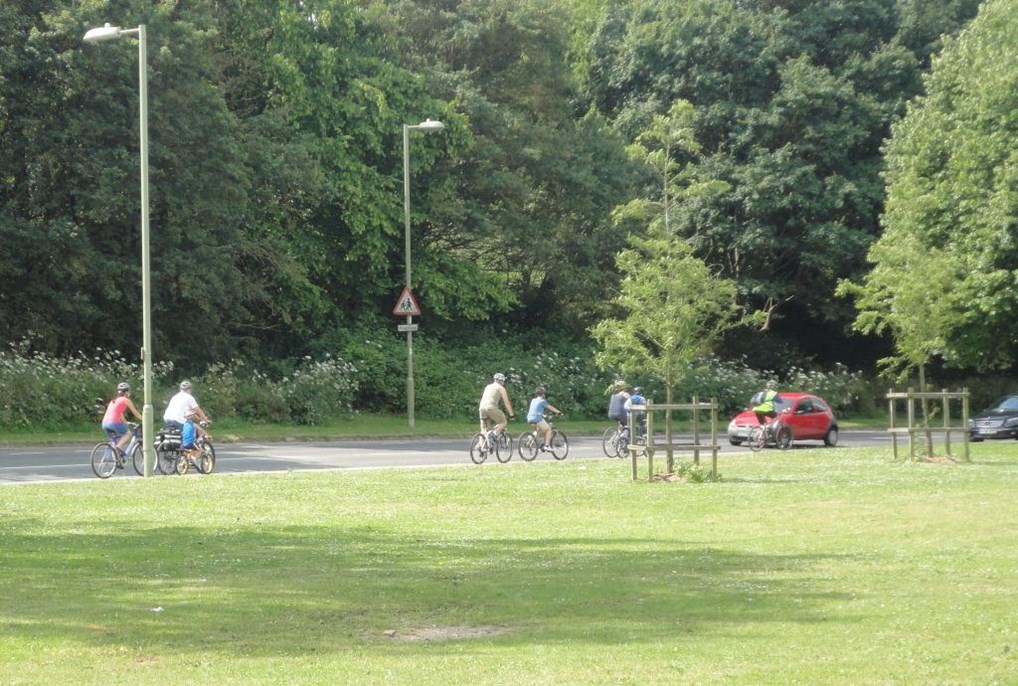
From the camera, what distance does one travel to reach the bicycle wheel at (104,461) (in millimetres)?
26297

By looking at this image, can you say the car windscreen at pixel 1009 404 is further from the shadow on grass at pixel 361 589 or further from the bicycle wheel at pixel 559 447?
the shadow on grass at pixel 361 589

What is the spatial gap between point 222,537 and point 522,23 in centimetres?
3957

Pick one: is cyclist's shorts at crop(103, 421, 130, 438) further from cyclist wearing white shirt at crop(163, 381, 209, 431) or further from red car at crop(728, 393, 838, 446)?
red car at crop(728, 393, 838, 446)

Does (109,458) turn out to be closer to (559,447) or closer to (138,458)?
(138,458)

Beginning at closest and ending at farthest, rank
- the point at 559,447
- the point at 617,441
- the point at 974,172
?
the point at 559,447 < the point at 617,441 < the point at 974,172

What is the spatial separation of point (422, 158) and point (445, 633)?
1541 inches

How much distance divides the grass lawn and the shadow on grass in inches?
1.5

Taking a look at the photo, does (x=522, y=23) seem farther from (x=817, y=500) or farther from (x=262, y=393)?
(x=817, y=500)

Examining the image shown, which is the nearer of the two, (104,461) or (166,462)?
(104,461)

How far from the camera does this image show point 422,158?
48125 mm

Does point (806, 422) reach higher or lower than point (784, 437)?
higher

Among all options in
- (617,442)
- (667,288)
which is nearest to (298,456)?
(617,442)

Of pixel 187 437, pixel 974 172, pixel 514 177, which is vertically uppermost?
pixel 514 177

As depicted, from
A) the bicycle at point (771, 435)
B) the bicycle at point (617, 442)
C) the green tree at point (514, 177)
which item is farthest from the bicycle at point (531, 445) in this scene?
the green tree at point (514, 177)
